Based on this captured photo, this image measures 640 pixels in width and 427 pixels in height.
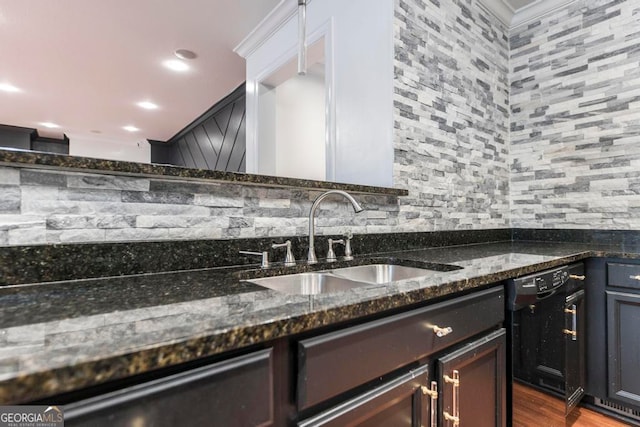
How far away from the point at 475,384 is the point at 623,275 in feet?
4.07

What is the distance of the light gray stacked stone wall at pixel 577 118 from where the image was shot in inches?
84.3

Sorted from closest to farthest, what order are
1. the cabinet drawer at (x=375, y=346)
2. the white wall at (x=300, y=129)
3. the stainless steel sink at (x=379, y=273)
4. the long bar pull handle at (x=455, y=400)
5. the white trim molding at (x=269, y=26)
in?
1. the cabinet drawer at (x=375, y=346)
2. the long bar pull handle at (x=455, y=400)
3. the stainless steel sink at (x=379, y=273)
4. the white trim molding at (x=269, y=26)
5. the white wall at (x=300, y=129)

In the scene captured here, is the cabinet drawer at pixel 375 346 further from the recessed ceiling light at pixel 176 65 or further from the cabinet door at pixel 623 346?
the recessed ceiling light at pixel 176 65

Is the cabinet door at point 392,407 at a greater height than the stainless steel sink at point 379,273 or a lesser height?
lesser

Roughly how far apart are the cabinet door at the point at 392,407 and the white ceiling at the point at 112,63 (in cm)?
117

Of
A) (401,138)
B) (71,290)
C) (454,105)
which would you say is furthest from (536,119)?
(71,290)

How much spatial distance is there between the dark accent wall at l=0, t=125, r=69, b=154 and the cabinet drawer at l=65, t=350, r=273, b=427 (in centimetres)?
90

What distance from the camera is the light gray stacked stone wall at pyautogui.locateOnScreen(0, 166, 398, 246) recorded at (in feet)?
2.90

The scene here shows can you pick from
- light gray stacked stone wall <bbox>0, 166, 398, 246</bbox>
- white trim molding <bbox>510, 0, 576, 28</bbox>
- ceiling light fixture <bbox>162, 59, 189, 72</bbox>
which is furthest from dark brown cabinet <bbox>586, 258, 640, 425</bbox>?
ceiling light fixture <bbox>162, 59, 189, 72</bbox>

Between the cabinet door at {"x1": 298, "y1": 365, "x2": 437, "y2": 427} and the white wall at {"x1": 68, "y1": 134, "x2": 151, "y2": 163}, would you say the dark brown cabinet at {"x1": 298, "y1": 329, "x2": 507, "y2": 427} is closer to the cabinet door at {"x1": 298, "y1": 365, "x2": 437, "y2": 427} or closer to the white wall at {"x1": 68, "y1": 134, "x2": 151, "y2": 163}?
the cabinet door at {"x1": 298, "y1": 365, "x2": 437, "y2": 427}

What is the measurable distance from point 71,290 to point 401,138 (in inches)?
60.7

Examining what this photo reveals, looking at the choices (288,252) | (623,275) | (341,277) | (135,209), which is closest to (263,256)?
(288,252)

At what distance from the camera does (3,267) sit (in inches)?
32.9

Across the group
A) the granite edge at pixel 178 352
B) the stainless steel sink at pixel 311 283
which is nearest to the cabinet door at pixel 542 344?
the stainless steel sink at pixel 311 283
